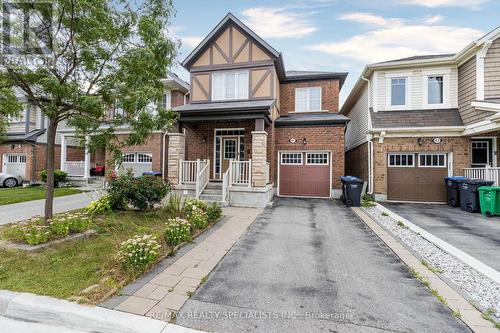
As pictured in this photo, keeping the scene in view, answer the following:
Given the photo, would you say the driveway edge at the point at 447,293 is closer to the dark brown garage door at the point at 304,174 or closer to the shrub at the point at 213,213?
the shrub at the point at 213,213

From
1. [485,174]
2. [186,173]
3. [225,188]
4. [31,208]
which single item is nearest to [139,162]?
[186,173]

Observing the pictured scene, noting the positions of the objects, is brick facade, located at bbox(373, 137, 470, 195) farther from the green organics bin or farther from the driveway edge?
the driveway edge

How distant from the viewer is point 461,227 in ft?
23.0

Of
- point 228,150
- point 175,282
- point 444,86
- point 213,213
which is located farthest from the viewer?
point 228,150

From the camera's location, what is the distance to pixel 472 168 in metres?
10.5

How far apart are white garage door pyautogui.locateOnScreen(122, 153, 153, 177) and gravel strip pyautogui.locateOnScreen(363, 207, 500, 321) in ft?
Result: 44.5

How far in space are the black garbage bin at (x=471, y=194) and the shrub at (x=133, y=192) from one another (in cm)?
1136

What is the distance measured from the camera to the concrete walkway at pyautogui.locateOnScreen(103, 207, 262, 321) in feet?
9.56

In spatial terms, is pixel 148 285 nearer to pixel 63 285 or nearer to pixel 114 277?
pixel 114 277

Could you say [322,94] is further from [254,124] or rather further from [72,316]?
[72,316]

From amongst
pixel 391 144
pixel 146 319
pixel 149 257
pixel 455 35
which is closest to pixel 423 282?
pixel 146 319

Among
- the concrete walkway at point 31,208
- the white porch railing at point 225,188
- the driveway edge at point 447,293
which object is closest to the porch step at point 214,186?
the white porch railing at point 225,188

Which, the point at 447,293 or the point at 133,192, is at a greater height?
the point at 133,192

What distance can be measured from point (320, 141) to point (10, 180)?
771 inches
